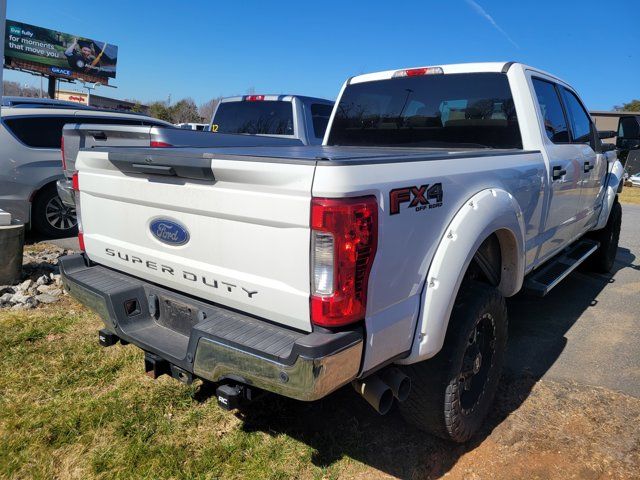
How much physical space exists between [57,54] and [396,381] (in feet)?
158

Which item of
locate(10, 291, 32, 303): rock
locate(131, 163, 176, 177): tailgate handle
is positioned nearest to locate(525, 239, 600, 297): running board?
locate(131, 163, 176, 177): tailgate handle

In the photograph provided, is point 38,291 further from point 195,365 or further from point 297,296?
point 297,296

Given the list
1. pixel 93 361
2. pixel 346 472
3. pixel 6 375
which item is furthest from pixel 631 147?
pixel 6 375

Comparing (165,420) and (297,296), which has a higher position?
(297,296)

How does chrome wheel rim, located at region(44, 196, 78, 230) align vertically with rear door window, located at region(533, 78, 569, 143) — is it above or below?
below

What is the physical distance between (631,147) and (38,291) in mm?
6290

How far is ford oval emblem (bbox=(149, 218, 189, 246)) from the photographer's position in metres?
2.43

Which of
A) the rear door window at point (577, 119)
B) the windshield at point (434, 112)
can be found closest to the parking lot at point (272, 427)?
the windshield at point (434, 112)

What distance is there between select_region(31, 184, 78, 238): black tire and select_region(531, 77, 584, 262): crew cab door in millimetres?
6001

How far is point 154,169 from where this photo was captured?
7.91ft

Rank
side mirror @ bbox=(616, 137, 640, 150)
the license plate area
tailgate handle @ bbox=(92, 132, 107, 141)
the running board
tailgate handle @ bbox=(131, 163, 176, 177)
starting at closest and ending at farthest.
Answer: tailgate handle @ bbox=(131, 163, 176, 177)
the license plate area
the running board
tailgate handle @ bbox=(92, 132, 107, 141)
side mirror @ bbox=(616, 137, 640, 150)

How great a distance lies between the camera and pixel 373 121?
4410 mm

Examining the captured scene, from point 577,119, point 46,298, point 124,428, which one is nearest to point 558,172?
point 577,119

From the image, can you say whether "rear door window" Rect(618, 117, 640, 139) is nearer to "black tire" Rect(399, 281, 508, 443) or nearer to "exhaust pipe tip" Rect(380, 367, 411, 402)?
"black tire" Rect(399, 281, 508, 443)
